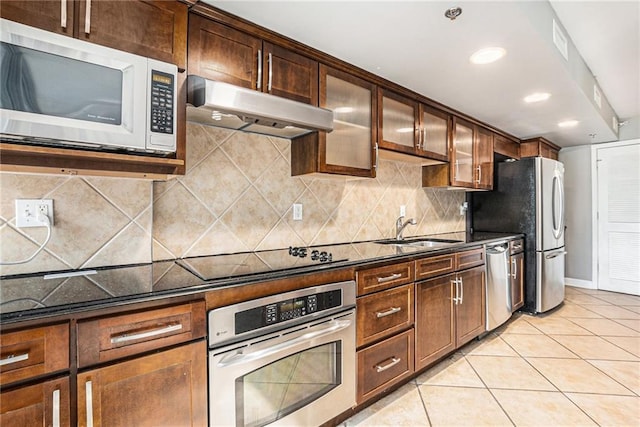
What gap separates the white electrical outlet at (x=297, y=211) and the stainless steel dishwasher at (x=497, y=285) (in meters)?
1.79

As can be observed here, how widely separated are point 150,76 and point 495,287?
3.13m

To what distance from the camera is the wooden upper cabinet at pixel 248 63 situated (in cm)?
154

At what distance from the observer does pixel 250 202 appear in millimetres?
2088

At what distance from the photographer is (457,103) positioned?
288 centimetres

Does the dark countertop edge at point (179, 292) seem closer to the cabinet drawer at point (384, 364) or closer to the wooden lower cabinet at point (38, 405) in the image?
the wooden lower cabinet at point (38, 405)

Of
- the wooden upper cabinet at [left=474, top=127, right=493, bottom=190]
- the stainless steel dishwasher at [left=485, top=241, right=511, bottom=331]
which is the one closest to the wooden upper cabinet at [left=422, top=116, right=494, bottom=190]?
the wooden upper cabinet at [left=474, top=127, right=493, bottom=190]

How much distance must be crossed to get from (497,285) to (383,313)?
170 cm

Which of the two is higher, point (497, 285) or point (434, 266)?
point (434, 266)

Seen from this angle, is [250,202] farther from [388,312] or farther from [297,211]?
[388,312]

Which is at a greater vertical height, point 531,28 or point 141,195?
point 531,28

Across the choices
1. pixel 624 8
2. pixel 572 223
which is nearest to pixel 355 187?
pixel 624 8

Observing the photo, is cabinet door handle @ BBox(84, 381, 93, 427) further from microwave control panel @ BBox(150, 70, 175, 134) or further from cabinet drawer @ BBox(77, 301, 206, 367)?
microwave control panel @ BBox(150, 70, 175, 134)

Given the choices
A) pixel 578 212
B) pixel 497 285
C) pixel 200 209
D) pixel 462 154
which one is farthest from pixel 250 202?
pixel 578 212

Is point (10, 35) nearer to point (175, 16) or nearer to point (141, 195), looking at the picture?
point (175, 16)
